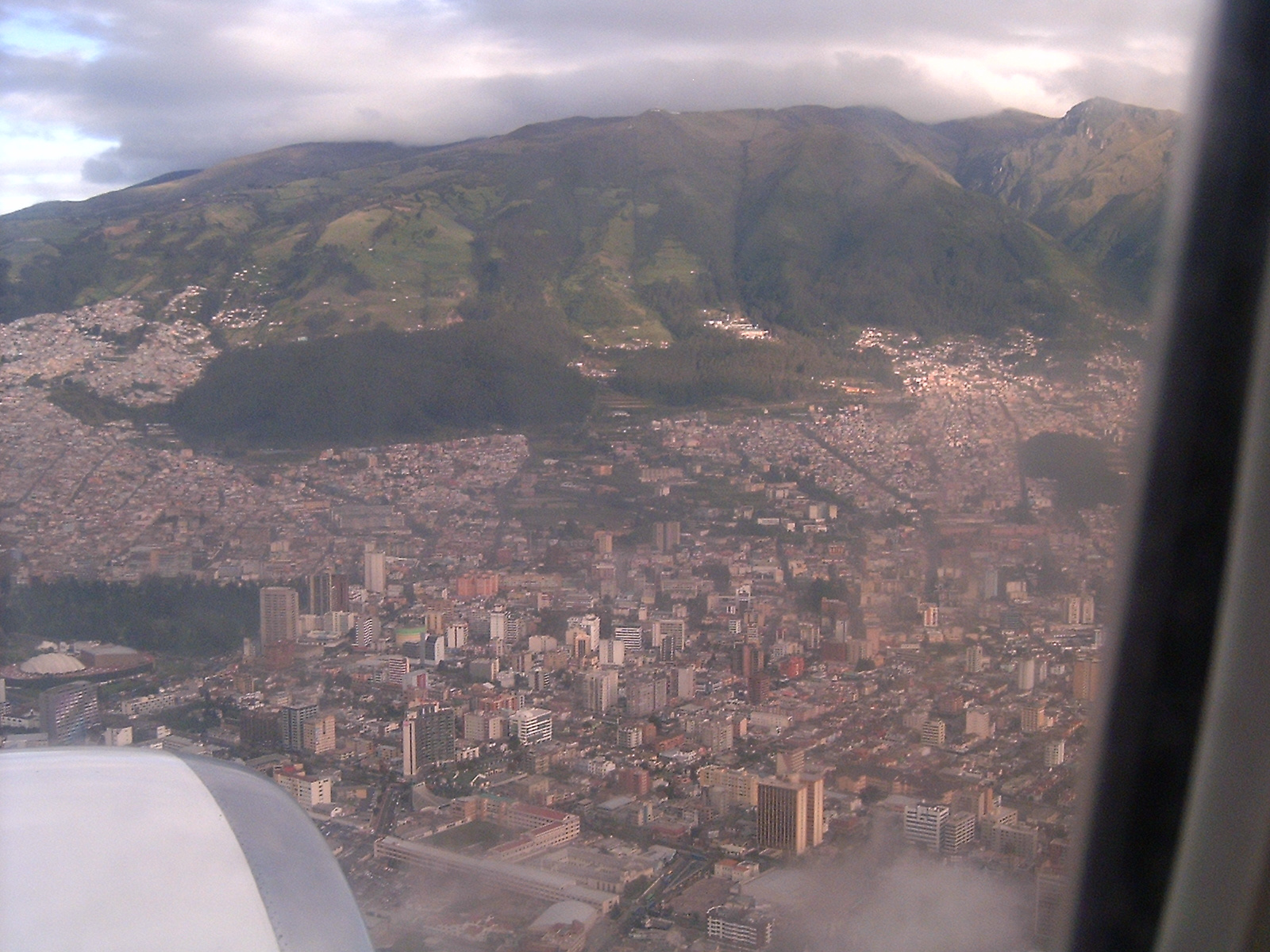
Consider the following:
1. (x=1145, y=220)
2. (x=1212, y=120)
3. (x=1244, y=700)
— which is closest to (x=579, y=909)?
(x=1244, y=700)

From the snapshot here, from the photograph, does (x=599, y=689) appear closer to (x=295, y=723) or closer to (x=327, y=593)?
(x=295, y=723)

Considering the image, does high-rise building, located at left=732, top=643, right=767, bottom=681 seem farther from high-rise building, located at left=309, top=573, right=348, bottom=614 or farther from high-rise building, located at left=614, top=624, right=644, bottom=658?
high-rise building, located at left=309, top=573, right=348, bottom=614

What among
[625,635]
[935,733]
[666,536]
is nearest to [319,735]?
[625,635]

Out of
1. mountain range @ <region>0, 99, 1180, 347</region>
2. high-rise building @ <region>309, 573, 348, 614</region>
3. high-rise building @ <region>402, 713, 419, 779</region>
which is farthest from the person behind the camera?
mountain range @ <region>0, 99, 1180, 347</region>

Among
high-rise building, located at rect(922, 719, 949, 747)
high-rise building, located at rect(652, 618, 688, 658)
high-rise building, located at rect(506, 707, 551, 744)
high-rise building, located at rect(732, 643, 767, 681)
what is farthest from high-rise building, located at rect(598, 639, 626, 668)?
high-rise building, located at rect(922, 719, 949, 747)

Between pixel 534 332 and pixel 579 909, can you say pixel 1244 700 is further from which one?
pixel 534 332
